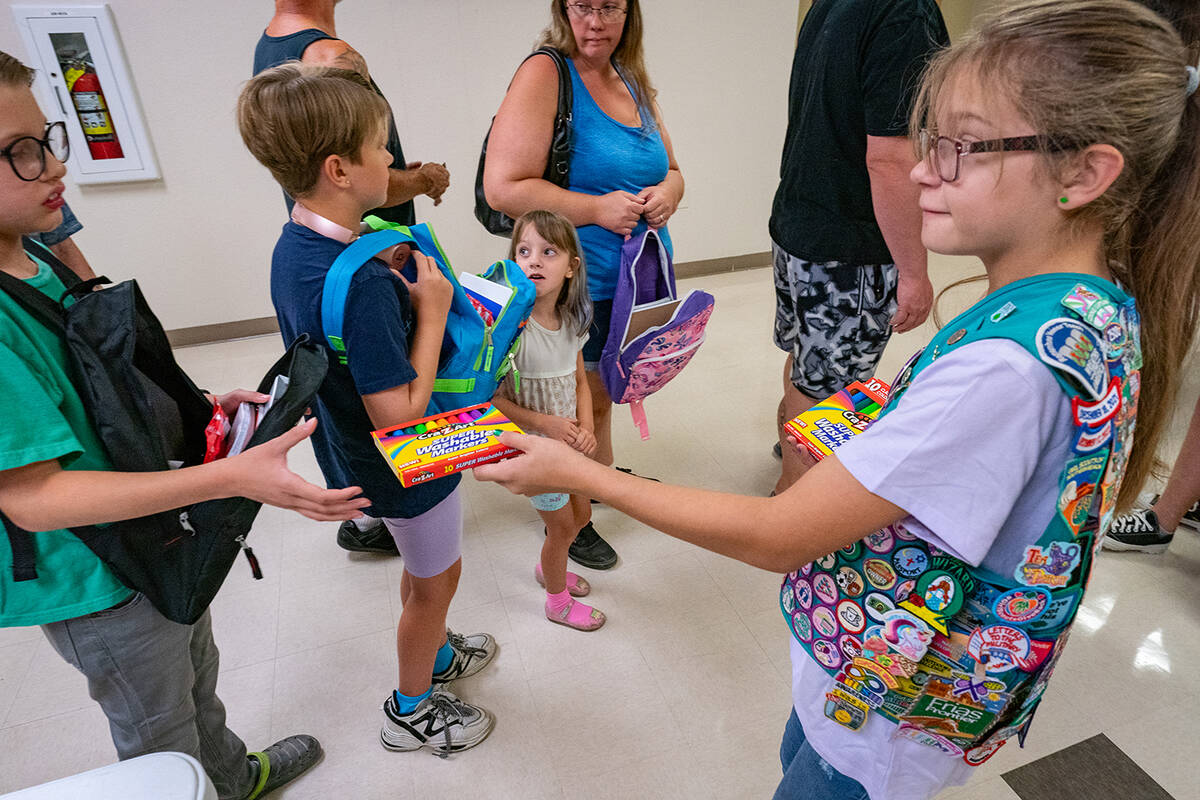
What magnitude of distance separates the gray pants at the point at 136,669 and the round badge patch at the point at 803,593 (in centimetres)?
101

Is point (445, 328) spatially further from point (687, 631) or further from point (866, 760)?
point (687, 631)

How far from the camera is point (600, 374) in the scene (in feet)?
6.75

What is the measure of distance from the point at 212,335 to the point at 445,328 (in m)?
3.39

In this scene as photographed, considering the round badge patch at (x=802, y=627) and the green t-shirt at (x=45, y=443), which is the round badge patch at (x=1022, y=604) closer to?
the round badge patch at (x=802, y=627)

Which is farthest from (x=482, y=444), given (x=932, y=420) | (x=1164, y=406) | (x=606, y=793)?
(x=606, y=793)

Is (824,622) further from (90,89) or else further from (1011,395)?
(90,89)

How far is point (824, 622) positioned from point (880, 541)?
0.57ft

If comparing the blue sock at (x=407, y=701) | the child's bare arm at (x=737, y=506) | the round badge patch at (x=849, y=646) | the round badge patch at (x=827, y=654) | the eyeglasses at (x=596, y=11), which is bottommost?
the blue sock at (x=407, y=701)

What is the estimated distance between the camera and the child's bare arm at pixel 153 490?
0.85m

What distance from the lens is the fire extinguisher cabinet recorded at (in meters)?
3.18

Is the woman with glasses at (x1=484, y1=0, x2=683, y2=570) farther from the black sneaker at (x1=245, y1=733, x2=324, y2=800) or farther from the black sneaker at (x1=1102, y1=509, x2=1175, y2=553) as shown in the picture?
the black sneaker at (x1=1102, y1=509, x2=1175, y2=553)

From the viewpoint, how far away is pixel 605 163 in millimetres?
1853

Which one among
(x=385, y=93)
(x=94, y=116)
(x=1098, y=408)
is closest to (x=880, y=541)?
(x=1098, y=408)

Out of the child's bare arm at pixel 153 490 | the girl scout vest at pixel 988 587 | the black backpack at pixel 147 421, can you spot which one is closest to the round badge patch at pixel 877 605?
the girl scout vest at pixel 988 587
